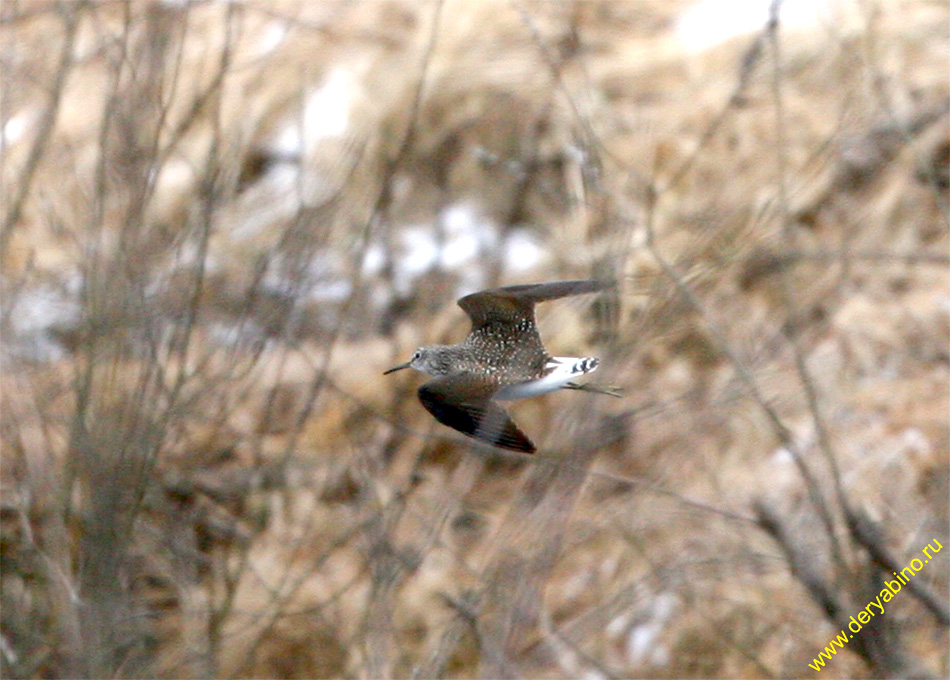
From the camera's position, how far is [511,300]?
71.5 inches

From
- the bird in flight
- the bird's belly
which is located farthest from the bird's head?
the bird's belly

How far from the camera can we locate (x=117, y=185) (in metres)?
2.46

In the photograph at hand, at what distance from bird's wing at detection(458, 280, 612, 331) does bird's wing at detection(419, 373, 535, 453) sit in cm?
11

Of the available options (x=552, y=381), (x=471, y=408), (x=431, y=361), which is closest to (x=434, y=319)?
(x=431, y=361)

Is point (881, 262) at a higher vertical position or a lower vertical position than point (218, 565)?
higher

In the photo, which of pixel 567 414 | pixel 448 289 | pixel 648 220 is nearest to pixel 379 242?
pixel 448 289

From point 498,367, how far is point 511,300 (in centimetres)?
9

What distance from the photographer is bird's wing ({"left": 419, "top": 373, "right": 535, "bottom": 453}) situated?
1.62m

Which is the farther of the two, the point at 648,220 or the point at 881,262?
the point at 881,262

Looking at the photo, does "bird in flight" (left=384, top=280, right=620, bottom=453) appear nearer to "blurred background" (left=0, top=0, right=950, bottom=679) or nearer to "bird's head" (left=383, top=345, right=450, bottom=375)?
"bird's head" (left=383, top=345, right=450, bottom=375)

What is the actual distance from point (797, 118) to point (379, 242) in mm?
1387

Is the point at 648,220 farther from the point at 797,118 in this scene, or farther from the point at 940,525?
the point at 797,118

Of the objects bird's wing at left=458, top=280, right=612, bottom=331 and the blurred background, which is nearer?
bird's wing at left=458, top=280, right=612, bottom=331

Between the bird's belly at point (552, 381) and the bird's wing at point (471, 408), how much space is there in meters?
0.03
